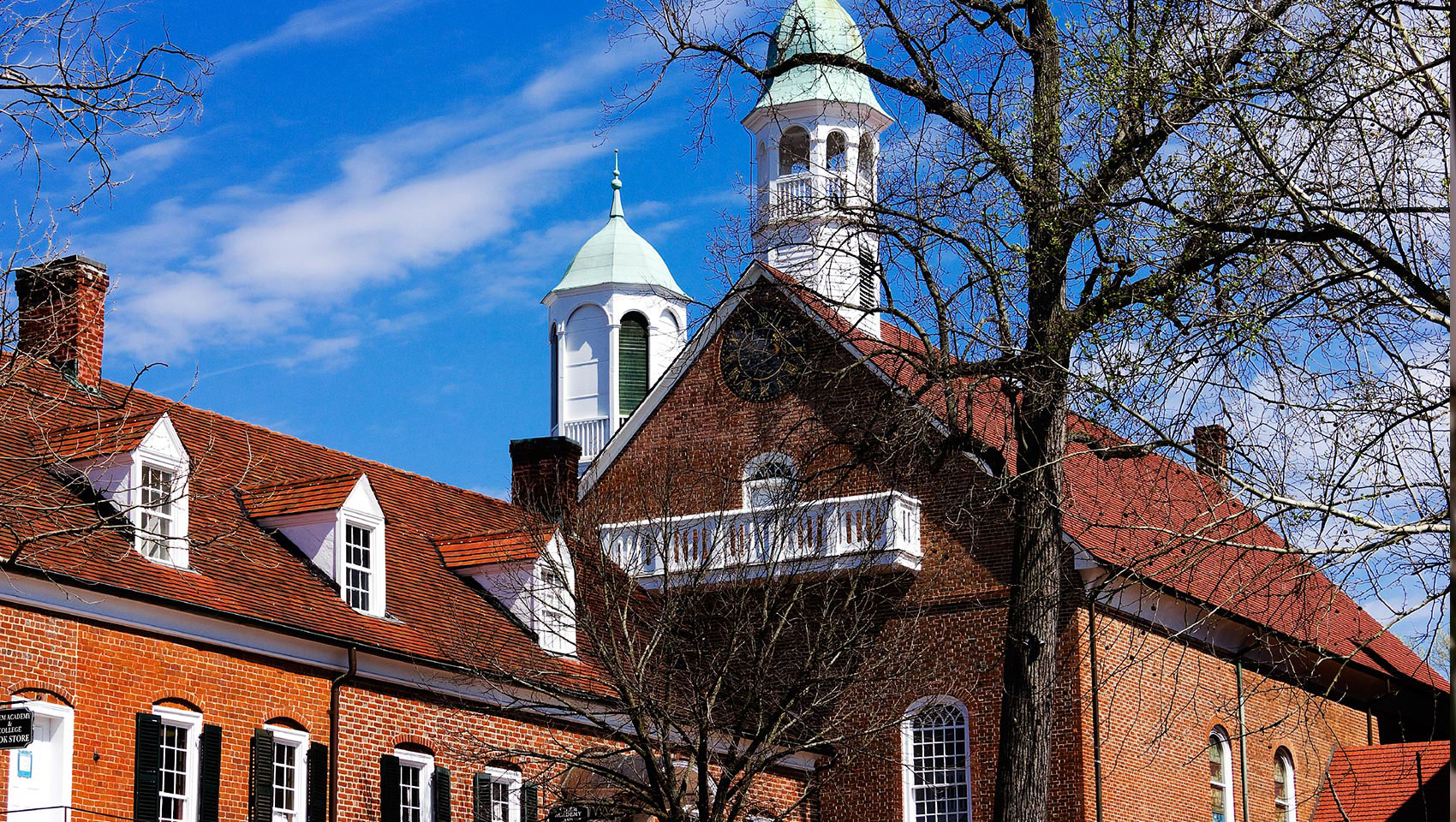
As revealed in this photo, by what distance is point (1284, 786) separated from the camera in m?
35.3

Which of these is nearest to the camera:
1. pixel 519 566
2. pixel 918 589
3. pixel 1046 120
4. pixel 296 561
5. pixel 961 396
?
pixel 1046 120

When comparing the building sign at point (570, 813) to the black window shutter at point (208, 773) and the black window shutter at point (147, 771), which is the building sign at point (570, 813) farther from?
the black window shutter at point (147, 771)

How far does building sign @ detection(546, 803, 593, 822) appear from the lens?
2314cm

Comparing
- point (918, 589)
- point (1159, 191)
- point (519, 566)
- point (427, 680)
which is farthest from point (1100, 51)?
point (918, 589)

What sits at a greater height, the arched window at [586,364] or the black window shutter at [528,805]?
the arched window at [586,364]

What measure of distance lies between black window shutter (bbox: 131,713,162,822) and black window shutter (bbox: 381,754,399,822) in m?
3.42

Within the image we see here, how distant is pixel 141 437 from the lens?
2067 centimetres

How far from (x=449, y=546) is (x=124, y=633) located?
8.03 meters

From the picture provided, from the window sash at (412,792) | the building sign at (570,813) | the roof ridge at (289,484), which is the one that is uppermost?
the roof ridge at (289,484)

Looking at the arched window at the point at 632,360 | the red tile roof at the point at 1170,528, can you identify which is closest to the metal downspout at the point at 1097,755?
the red tile roof at the point at 1170,528

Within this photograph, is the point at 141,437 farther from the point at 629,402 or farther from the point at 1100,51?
the point at 629,402

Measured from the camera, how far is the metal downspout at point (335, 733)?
22.0m

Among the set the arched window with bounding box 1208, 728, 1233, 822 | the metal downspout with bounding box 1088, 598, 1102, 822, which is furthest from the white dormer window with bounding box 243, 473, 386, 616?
the arched window with bounding box 1208, 728, 1233, 822

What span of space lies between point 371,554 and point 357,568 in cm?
30
